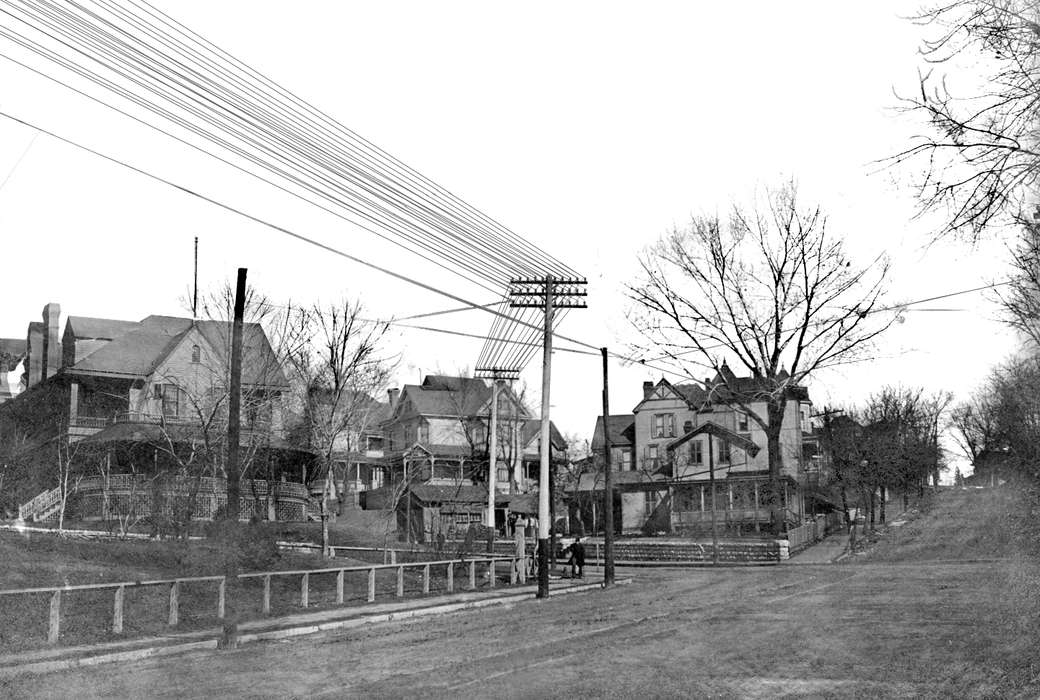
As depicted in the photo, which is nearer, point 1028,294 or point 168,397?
point 1028,294

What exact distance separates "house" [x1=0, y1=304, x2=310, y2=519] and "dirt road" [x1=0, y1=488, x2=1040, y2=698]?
18.0 m

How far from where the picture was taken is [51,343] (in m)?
40.0

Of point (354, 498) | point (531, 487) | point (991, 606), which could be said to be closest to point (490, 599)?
point (991, 606)

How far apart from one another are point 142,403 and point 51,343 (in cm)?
422

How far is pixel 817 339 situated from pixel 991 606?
32059 millimetres

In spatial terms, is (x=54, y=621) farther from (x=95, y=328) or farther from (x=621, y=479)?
(x=621, y=479)

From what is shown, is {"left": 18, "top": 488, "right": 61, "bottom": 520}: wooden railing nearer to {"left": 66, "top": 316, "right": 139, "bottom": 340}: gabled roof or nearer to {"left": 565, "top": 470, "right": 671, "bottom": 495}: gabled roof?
{"left": 66, "top": 316, "right": 139, "bottom": 340}: gabled roof

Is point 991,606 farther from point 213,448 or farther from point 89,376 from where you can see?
point 89,376

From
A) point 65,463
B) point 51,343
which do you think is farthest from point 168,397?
point 65,463

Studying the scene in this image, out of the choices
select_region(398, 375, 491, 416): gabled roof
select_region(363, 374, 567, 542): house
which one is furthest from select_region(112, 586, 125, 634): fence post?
select_region(398, 375, 491, 416): gabled roof

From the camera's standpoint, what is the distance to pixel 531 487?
82.2 meters

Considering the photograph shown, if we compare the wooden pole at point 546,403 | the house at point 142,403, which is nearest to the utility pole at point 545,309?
the wooden pole at point 546,403

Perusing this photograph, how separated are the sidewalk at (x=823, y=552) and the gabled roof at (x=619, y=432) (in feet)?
88.2

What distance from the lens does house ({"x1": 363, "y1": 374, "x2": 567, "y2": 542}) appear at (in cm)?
6366
